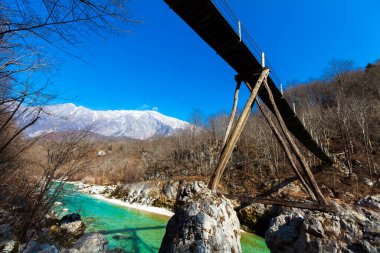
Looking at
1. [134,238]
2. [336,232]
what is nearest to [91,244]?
[134,238]

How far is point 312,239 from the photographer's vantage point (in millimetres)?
5867

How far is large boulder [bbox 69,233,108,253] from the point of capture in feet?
24.7

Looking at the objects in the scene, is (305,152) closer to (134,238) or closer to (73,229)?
(134,238)

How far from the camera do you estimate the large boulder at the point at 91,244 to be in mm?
7523

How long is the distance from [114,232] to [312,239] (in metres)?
11.4

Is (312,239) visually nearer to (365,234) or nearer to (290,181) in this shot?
(365,234)

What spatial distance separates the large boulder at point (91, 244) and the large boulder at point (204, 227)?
431 cm

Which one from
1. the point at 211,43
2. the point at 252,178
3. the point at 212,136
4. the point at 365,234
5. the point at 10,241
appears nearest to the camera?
the point at 10,241

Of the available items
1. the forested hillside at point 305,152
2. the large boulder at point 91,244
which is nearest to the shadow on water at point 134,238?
the large boulder at point 91,244

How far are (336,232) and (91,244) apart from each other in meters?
8.46

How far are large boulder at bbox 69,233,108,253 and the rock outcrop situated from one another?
6842 mm

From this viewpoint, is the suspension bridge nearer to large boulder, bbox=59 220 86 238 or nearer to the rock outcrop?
the rock outcrop

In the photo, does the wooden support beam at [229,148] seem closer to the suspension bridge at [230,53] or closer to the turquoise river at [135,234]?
the suspension bridge at [230,53]

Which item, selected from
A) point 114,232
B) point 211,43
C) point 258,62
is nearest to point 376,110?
point 258,62
